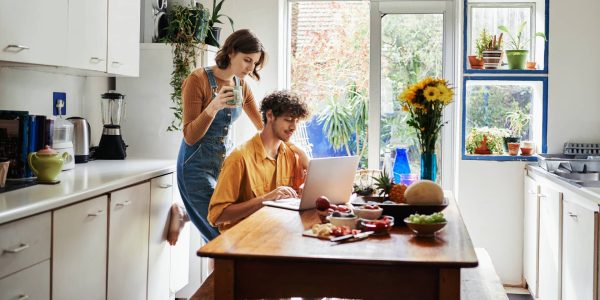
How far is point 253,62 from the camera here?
3.80m

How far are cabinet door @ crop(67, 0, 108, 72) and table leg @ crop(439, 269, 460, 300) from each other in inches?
88.4

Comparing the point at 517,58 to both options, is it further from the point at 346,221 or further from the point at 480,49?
the point at 346,221

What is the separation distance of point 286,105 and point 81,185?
38.7 inches

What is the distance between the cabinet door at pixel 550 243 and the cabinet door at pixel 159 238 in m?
2.25

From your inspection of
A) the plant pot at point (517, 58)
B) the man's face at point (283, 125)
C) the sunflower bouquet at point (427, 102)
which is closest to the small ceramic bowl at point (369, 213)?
the sunflower bouquet at point (427, 102)

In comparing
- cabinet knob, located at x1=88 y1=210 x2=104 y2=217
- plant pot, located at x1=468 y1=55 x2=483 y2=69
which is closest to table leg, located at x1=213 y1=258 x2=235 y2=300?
cabinet knob, located at x1=88 y1=210 x2=104 y2=217

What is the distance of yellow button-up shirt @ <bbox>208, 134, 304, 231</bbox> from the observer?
3.05 m

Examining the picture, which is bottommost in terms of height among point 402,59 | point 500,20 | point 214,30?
point 402,59

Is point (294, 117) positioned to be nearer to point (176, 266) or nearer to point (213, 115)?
point (213, 115)

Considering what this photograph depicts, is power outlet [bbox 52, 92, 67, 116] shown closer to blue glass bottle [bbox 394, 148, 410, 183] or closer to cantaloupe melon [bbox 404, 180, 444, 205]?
blue glass bottle [bbox 394, 148, 410, 183]

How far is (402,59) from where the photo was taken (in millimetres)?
5160

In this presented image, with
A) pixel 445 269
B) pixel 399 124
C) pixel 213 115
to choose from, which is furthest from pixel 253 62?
pixel 445 269

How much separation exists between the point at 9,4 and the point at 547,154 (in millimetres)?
3533

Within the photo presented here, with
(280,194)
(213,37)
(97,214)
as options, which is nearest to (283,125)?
(280,194)
